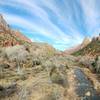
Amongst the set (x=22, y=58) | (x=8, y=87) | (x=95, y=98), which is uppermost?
(x=22, y=58)

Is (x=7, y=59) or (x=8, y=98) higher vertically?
(x=7, y=59)

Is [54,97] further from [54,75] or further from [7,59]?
[7,59]

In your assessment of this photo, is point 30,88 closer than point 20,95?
No

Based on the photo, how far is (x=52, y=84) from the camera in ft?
178

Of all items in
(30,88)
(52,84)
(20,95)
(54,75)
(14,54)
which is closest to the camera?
(20,95)

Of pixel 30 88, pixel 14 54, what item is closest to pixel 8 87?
pixel 30 88

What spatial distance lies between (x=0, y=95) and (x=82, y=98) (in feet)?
54.7

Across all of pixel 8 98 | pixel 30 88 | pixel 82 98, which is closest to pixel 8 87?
pixel 30 88

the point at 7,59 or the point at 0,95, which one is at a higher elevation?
the point at 7,59

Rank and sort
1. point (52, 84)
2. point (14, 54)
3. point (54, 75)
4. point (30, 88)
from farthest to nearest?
1. point (14, 54)
2. point (54, 75)
3. point (52, 84)
4. point (30, 88)

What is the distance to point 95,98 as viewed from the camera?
44.0 meters

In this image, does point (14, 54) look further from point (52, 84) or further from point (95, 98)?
point (95, 98)

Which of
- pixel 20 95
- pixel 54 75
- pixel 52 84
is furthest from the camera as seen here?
pixel 54 75

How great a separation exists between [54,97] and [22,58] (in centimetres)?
7064
